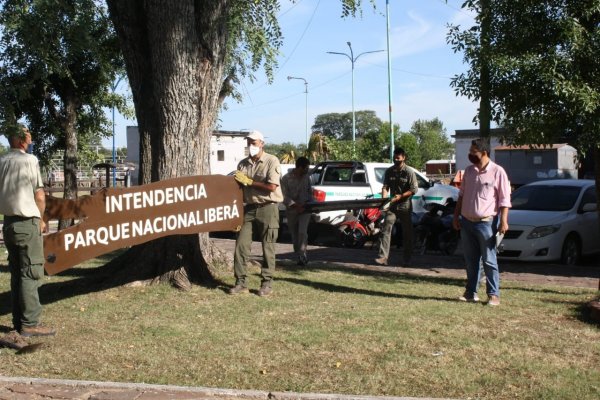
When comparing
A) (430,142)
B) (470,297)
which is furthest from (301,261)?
(430,142)

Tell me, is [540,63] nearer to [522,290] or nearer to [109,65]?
[522,290]

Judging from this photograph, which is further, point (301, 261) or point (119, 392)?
point (301, 261)

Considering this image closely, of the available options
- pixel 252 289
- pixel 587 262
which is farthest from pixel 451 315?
pixel 587 262

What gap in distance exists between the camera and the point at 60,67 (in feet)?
46.1

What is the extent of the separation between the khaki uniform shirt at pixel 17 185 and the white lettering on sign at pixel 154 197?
1075 millimetres

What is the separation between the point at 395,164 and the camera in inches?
479

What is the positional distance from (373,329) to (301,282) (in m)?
2.78

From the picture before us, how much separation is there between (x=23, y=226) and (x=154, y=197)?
1.71 metres

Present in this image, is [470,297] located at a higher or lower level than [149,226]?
lower

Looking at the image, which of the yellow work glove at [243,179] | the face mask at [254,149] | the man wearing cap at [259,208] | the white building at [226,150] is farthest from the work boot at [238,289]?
the white building at [226,150]

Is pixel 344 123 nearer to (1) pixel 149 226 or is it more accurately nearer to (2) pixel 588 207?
(2) pixel 588 207

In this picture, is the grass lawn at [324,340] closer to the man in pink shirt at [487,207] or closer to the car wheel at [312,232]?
the man in pink shirt at [487,207]

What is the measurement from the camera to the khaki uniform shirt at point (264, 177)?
9.02 metres

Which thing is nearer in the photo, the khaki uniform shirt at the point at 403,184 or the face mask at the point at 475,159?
the face mask at the point at 475,159
